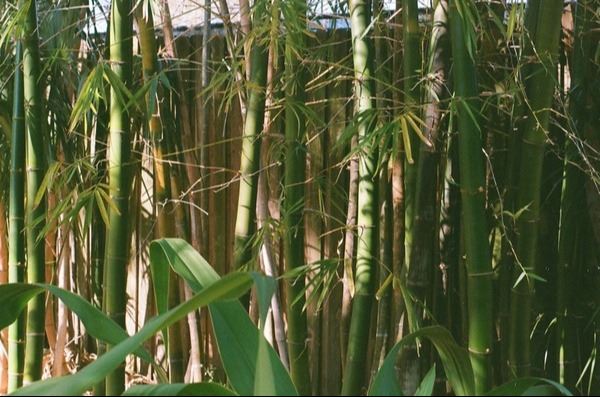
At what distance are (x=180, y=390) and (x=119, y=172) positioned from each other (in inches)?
43.6

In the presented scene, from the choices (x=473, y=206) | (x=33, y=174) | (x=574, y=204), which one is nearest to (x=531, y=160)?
(x=473, y=206)

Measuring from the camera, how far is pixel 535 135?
71.9 inches

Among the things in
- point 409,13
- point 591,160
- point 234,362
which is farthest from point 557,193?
point 234,362

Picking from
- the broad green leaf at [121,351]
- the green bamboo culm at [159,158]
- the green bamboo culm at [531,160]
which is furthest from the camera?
the green bamboo culm at [159,158]

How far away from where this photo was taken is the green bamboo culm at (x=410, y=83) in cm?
190

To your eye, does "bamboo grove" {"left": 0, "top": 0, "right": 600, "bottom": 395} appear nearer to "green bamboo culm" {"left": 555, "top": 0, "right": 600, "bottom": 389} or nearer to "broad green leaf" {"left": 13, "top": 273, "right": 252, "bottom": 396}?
"green bamboo culm" {"left": 555, "top": 0, "right": 600, "bottom": 389}

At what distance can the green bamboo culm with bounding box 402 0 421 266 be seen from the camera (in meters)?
1.90

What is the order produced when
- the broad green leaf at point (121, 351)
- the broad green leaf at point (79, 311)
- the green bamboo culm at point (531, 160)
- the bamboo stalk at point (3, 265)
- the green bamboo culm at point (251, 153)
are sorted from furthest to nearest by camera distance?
1. the bamboo stalk at point (3, 265)
2. the green bamboo culm at point (251, 153)
3. the green bamboo culm at point (531, 160)
4. the broad green leaf at point (79, 311)
5. the broad green leaf at point (121, 351)

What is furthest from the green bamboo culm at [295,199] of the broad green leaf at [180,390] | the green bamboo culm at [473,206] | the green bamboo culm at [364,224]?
the broad green leaf at [180,390]

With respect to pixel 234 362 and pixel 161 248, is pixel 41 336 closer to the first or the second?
pixel 161 248

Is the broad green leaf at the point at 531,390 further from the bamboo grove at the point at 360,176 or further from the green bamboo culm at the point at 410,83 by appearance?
the green bamboo culm at the point at 410,83

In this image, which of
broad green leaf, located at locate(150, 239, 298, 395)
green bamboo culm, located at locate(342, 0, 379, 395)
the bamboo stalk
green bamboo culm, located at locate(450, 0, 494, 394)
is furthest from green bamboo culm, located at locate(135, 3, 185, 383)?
broad green leaf, located at locate(150, 239, 298, 395)

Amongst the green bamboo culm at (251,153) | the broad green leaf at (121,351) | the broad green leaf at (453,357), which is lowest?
the broad green leaf at (453,357)

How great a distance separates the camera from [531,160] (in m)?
1.84
